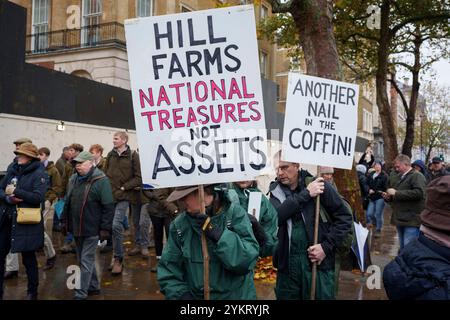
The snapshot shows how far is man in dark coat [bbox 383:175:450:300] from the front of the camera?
210cm

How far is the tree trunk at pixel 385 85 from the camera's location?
17750 millimetres

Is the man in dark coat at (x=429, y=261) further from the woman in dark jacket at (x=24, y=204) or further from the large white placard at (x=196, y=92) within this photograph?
the woman in dark jacket at (x=24, y=204)

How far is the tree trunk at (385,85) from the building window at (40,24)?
55.9ft

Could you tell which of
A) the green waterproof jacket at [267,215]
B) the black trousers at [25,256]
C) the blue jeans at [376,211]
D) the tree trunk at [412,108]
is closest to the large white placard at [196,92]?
the green waterproof jacket at [267,215]

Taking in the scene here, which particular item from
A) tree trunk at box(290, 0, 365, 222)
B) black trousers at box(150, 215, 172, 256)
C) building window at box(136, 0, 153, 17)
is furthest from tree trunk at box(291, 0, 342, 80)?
building window at box(136, 0, 153, 17)

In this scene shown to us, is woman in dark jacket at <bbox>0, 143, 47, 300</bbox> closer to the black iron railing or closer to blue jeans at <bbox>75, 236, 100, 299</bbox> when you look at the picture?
blue jeans at <bbox>75, 236, 100, 299</bbox>

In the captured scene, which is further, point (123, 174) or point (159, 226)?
point (123, 174)

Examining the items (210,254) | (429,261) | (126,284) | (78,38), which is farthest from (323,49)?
(78,38)

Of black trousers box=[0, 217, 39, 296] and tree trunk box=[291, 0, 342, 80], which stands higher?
tree trunk box=[291, 0, 342, 80]

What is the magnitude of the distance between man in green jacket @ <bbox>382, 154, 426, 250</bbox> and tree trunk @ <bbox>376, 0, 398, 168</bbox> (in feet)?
35.0

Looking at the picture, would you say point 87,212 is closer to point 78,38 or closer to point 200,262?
point 200,262

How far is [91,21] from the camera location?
23.2 meters

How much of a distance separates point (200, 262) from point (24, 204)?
3230 mm

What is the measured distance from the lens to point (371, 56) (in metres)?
22.4
